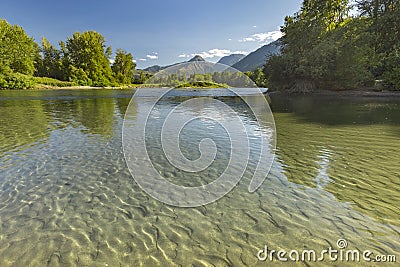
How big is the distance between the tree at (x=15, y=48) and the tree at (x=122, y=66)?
43.6 m

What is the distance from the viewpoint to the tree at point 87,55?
342 ft

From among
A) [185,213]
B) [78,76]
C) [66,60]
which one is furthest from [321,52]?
[66,60]

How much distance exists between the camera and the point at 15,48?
7775 centimetres

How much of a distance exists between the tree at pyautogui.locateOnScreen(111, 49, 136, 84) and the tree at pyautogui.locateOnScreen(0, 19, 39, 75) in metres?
43.6

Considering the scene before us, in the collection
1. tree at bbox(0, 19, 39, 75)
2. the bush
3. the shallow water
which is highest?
tree at bbox(0, 19, 39, 75)

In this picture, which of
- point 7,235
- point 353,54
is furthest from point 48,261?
point 353,54

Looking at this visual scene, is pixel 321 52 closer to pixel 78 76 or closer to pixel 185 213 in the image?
pixel 185 213

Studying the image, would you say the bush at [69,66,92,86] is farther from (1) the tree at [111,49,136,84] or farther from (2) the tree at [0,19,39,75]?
(1) the tree at [111,49,136,84]

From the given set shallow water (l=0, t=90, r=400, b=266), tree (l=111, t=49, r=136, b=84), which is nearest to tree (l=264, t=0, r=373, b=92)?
shallow water (l=0, t=90, r=400, b=266)

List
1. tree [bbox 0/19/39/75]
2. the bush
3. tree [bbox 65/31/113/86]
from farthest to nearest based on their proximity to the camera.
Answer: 1. tree [bbox 65/31/113/86]
2. the bush
3. tree [bbox 0/19/39/75]

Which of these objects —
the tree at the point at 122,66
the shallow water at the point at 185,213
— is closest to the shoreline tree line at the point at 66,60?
the tree at the point at 122,66

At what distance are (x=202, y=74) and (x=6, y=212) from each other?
771cm

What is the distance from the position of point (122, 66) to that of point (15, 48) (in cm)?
5587

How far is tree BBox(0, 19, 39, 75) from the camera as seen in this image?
71688 mm
